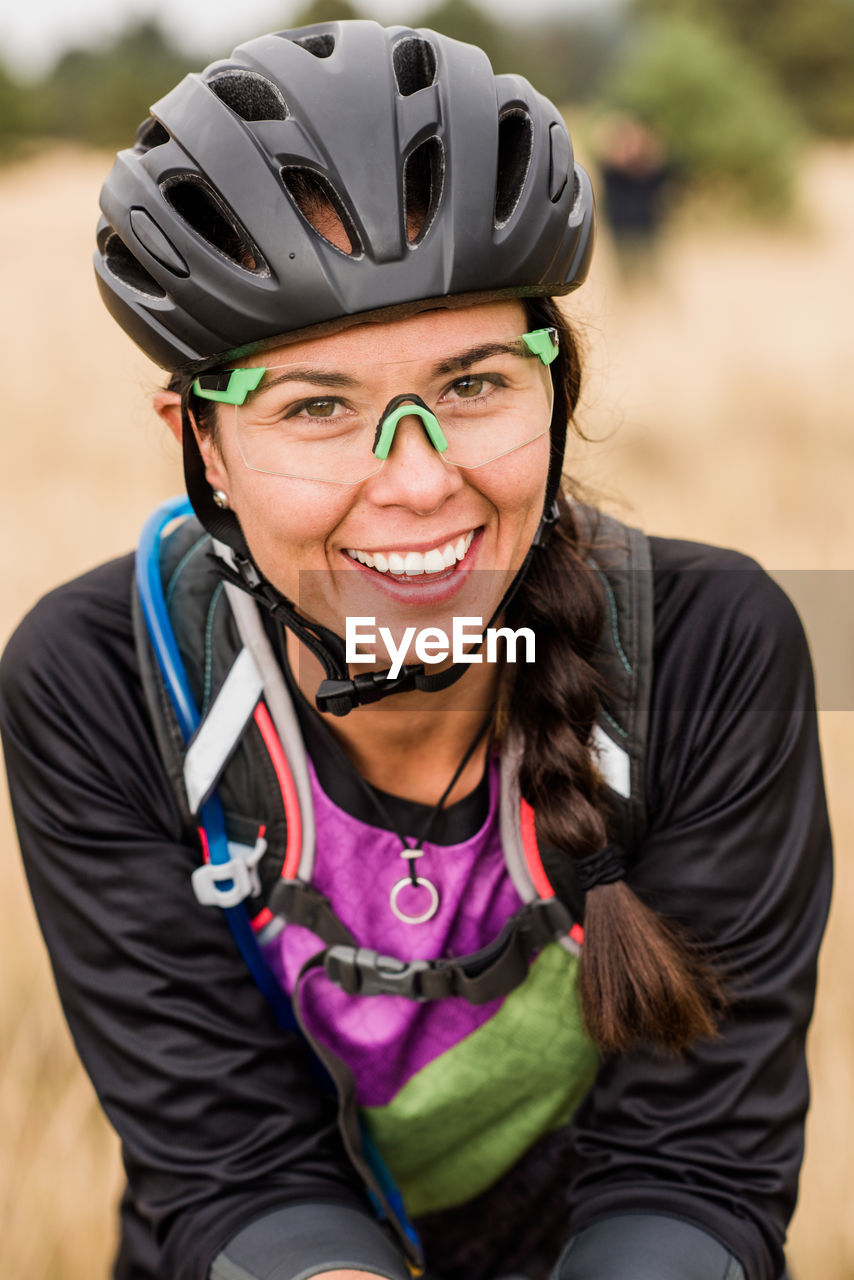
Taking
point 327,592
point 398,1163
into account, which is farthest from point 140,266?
point 398,1163

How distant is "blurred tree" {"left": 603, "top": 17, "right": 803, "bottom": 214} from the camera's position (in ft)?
78.2

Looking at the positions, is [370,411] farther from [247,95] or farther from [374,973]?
[374,973]

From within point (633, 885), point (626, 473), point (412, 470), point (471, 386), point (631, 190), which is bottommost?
point (626, 473)

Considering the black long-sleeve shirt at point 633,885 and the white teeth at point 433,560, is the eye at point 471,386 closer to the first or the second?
the white teeth at point 433,560

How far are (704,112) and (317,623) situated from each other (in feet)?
83.3

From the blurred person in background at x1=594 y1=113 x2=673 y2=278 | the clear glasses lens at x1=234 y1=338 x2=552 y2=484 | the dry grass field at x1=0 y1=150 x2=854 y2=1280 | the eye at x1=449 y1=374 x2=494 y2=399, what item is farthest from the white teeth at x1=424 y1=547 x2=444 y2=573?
the blurred person in background at x1=594 y1=113 x2=673 y2=278

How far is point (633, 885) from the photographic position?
215 cm

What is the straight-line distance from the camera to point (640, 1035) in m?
2.12

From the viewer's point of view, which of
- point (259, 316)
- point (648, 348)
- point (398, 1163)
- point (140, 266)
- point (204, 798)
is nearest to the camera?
point (259, 316)

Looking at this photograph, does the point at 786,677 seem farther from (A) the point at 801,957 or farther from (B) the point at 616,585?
(A) the point at 801,957

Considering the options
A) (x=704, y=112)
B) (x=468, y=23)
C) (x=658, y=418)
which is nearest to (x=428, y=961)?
(x=658, y=418)

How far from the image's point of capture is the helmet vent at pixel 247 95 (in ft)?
6.75

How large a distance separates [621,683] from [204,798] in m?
0.71

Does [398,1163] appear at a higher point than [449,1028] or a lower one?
lower
